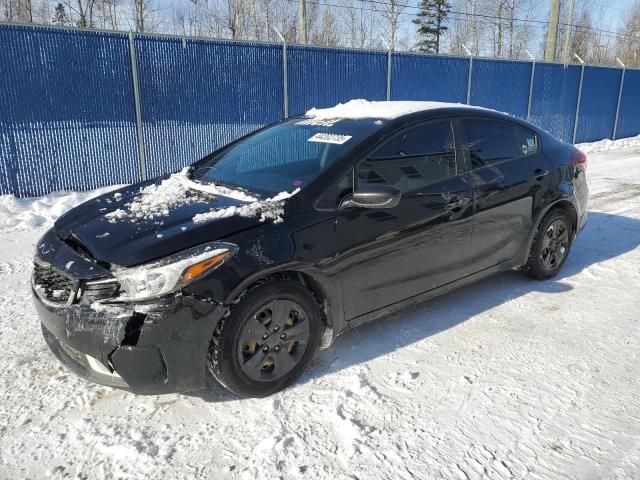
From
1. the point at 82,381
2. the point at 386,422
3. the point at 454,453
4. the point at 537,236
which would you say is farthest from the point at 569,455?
the point at 82,381

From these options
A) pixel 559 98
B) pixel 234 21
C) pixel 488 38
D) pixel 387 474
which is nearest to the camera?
pixel 387 474

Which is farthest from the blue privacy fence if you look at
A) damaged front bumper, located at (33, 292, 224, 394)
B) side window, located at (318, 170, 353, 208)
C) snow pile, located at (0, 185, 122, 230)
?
side window, located at (318, 170, 353, 208)

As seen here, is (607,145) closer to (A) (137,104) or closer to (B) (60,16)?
(A) (137,104)

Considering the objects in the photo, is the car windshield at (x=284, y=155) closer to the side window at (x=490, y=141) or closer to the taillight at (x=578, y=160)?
the side window at (x=490, y=141)

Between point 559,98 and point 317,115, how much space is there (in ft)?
44.8

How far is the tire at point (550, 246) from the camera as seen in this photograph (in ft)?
15.3

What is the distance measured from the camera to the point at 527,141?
4.61 m

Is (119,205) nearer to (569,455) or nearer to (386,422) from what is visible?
(386,422)

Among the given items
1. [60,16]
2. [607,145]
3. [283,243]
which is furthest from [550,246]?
[60,16]

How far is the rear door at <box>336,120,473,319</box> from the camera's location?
129 inches

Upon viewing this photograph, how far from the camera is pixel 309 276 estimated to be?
3.06 metres

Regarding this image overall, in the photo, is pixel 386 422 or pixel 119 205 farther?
pixel 119 205

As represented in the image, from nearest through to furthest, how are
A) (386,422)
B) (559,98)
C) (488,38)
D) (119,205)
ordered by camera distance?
(386,422)
(119,205)
(559,98)
(488,38)

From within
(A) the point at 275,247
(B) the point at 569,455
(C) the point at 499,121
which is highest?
(C) the point at 499,121
